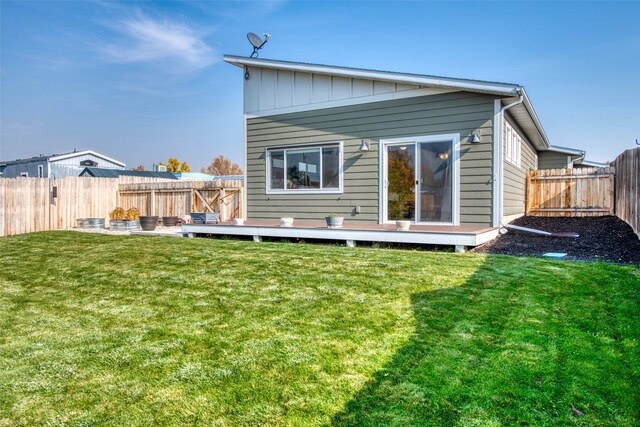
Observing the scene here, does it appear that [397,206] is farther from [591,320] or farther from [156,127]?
[156,127]

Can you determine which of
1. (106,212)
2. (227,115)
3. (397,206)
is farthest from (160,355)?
(227,115)

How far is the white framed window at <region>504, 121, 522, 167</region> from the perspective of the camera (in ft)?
27.9

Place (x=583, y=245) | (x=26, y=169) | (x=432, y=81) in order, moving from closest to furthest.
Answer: (x=583, y=245)
(x=432, y=81)
(x=26, y=169)

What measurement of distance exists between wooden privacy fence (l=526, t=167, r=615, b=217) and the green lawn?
819 centimetres

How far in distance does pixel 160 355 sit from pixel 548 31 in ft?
46.1

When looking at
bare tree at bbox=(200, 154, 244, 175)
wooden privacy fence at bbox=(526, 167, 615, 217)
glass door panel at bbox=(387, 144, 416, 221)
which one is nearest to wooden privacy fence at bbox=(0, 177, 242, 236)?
glass door panel at bbox=(387, 144, 416, 221)

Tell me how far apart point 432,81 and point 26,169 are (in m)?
31.1

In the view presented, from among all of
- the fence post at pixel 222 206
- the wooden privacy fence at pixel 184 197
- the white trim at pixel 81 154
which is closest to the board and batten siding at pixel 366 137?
the fence post at pixel 222 206

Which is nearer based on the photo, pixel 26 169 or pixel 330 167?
pixel 330 167

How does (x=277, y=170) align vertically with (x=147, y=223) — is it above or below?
above

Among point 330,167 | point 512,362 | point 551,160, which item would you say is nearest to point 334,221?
point 330,167

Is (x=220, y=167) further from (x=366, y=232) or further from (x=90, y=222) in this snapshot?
(x=366, y=232)

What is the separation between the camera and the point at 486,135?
7352mm

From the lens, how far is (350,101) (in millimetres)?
8766
